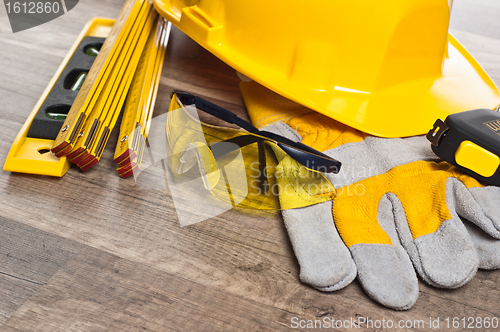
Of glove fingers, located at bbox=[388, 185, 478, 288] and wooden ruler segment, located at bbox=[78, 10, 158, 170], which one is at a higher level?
wooden ruler segment, located at bbox=[78, 10, 158, 170]

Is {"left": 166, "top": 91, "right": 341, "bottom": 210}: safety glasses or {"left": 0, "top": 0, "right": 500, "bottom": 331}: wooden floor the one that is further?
{"left": 166, "top": 91, "right": 341, "bottom": 210}: safety glasses

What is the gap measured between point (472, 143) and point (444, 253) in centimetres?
27

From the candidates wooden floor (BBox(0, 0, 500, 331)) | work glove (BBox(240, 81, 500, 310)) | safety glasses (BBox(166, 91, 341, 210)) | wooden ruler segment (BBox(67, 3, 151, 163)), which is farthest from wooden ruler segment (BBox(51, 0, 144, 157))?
work glove (BBox(240, 81, 500, 310))

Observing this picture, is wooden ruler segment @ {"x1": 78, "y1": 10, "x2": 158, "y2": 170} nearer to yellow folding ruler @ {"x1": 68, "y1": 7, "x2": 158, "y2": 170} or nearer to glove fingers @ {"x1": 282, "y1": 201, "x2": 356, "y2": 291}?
yellow folding ruler @ {"x1": 68, "y1": 7, "x2": 158, "y2": 170}

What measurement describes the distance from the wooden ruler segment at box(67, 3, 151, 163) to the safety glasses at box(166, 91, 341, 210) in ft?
0.62

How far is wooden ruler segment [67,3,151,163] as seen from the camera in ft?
2.87

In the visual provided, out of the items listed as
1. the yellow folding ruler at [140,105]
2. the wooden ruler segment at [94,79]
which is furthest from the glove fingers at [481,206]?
the wooden ruler segment at [94,79]

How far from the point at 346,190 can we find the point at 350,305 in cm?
26

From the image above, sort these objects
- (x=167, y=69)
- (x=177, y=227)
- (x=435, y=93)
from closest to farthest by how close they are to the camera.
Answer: (x=177, y=227) → (x=435, y=93) → (x=167, y=69)

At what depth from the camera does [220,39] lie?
1123 mm

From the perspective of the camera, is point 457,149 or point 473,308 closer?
point 473,308

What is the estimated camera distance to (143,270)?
759mm

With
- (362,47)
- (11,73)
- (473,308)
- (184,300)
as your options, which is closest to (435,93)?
(362,47)

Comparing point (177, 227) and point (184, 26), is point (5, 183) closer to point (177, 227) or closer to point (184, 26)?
point (177, 227)
